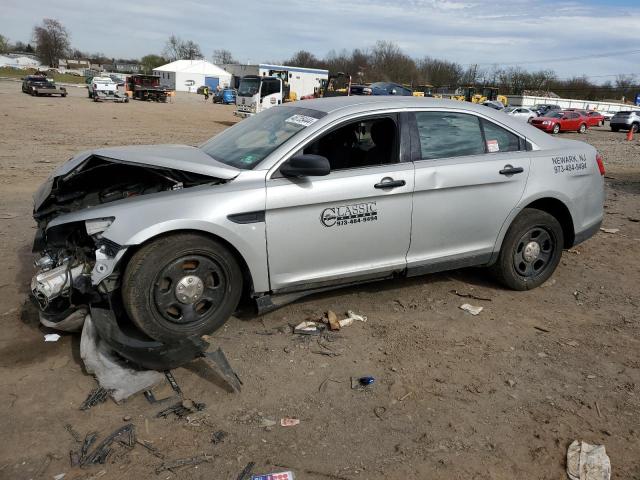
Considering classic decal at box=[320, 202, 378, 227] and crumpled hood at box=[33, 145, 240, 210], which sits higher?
crumpled hood at box=[33, 145, 240, 210]

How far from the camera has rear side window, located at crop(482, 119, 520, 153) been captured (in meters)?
4.52

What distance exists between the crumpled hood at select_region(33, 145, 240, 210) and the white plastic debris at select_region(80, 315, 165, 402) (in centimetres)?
122

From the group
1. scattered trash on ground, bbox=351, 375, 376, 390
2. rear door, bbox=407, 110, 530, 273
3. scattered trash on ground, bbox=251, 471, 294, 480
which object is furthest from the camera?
rear door, bbox=407, 110, 530, 273

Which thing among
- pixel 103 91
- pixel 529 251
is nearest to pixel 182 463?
pixel 529 251

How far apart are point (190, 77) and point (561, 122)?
61.3 meters

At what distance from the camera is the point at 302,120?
13.5ft

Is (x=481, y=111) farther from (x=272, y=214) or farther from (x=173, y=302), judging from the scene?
(x=173, y=302)

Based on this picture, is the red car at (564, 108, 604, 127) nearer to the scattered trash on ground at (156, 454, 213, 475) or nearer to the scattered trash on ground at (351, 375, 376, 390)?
the scattered trash on ground at (351, 375, 376, 390)

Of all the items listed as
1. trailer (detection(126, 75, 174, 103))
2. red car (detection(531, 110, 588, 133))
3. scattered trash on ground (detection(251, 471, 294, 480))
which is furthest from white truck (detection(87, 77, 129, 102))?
scattered trash on ground (detection(251, 471, 294, 480))

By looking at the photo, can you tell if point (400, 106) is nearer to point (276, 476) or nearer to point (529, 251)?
point (529, 251)

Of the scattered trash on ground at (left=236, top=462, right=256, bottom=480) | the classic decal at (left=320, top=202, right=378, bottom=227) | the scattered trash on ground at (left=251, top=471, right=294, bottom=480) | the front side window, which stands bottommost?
the scattered trash on ground at (left=236, top=462, right=256, bottom=480)

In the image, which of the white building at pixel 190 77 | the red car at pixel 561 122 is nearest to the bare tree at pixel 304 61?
the white building at pixel 190 77

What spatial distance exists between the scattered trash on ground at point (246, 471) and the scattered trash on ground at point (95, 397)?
1101mm

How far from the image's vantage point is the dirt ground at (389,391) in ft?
8.87
